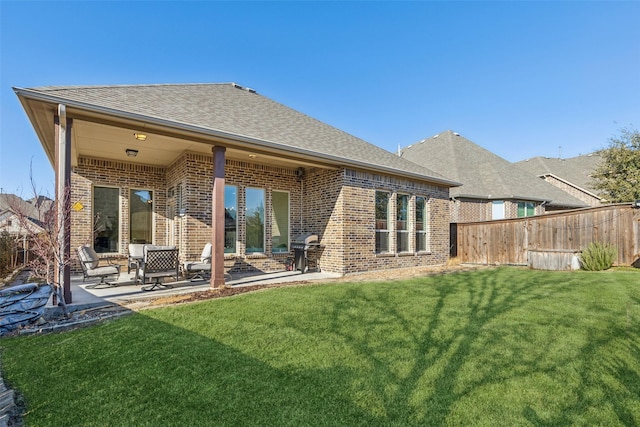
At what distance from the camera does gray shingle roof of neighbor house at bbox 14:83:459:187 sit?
5.88 meters

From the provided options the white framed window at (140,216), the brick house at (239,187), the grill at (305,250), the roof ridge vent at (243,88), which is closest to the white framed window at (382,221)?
the brick house at (239,187)

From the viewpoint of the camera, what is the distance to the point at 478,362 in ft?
11.2

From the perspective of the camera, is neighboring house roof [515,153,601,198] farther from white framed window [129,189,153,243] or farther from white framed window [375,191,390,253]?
white framed window [129,189,153,243]

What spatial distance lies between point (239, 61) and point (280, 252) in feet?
32.5

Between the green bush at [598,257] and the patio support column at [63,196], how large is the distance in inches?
506

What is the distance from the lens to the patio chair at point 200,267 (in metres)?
7.82

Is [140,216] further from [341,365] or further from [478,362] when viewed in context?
[478,362]

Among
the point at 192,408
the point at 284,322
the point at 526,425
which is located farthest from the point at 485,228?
the point at 192,408

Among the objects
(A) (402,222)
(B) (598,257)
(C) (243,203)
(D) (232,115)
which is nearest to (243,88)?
(D) (232,115)

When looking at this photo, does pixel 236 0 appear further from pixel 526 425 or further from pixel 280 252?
pixel 526 425

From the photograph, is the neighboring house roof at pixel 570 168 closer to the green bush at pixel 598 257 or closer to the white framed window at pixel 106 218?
the green bush at pixel 598 257

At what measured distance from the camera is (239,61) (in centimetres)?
1516

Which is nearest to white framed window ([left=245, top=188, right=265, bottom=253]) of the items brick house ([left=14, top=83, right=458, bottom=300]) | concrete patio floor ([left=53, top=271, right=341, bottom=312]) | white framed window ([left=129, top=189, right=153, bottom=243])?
brick house ([left=14, top=83, right=458, bottom=300])

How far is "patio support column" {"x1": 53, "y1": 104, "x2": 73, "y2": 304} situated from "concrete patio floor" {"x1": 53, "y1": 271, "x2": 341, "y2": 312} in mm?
468
